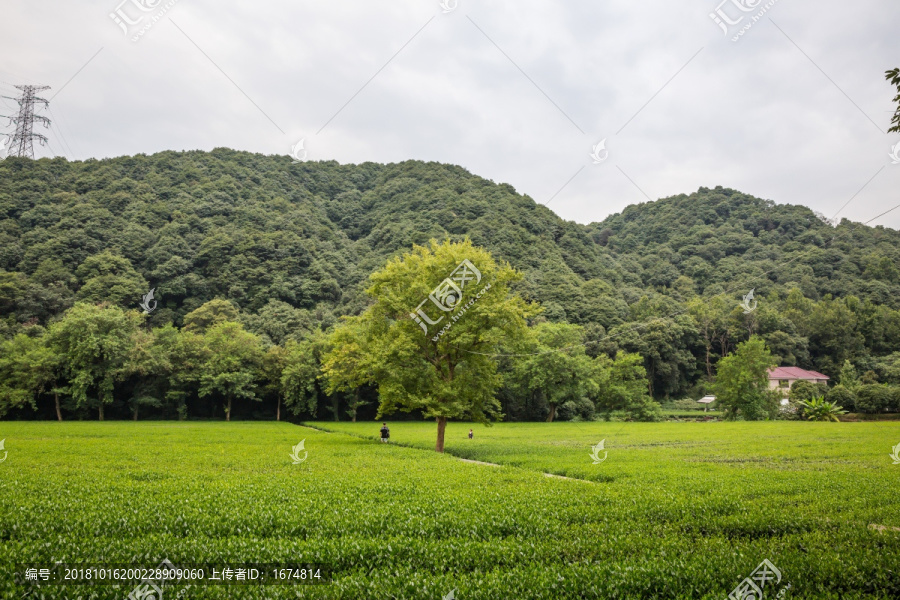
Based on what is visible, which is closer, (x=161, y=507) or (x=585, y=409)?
(x=161, y=507)

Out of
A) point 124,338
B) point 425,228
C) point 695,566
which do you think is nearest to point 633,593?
point 695,566

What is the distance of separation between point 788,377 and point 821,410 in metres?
25.4

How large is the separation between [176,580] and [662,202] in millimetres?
160290

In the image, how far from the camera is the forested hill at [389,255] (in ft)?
269

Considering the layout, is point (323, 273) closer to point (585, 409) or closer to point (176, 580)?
point (585, 409)

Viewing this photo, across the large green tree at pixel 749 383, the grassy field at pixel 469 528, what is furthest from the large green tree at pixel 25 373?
the large green tree at pixel 749 383

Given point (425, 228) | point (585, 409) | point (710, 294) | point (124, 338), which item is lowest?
point (585, 409)

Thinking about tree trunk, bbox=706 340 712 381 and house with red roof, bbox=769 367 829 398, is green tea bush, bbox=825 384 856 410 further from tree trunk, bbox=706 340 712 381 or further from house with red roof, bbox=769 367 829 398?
tree trunk, bbox=706 340 712 381

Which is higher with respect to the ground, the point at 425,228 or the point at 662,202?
the point at 662,202

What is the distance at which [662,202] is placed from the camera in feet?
482

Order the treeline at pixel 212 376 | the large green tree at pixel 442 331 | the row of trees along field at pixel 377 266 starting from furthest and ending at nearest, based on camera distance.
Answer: the row of trees along field at pixel 377 266 < the treeline at pixel 212 376 < the large green tree at pixel 442 331

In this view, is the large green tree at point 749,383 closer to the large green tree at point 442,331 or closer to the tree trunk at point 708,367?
the tree trunk at point 708,367

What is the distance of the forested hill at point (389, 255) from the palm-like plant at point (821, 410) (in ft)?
82.7

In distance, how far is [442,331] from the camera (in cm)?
2805
